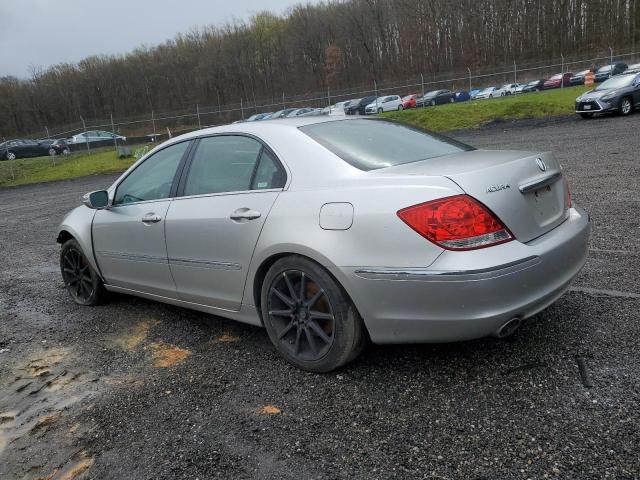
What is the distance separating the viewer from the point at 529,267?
2.61 m

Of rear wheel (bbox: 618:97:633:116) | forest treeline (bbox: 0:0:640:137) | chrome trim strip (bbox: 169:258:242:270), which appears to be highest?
forest treeline (bbox: 0:0:640:137)

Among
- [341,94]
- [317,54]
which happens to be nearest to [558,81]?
[341,94]

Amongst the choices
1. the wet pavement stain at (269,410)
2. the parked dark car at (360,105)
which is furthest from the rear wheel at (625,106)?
the parked dark car at (360,105)

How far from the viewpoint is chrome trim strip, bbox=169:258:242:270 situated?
3.32 m

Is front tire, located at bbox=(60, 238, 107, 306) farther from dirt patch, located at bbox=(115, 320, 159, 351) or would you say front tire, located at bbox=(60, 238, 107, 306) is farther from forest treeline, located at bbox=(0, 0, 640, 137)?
forest treeline, located at bbox=(0, 0, 640, 137)

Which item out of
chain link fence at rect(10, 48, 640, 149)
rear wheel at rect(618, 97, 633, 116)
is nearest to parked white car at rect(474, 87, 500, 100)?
chain link fence at rect(10, 48, 640, 149)

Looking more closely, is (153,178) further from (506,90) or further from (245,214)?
(506,90)

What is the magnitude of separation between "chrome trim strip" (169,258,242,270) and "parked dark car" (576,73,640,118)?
1843 cm

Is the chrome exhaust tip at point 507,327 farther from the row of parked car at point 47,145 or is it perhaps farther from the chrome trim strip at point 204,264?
the row of parked car at point 47,145

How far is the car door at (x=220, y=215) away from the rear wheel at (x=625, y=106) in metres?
18.3

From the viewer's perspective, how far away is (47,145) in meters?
36.0

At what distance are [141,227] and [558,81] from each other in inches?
1545

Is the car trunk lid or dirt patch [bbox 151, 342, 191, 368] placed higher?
the car trunk lid

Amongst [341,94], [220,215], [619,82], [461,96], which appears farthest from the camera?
A: [461,96]
